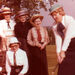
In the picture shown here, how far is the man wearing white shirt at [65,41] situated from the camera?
13.6ft

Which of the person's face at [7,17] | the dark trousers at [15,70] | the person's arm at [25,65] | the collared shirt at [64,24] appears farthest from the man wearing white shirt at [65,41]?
the person's face at [7,17]

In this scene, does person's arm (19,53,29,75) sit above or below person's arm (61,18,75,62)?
below

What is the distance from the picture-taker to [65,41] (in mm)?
4168

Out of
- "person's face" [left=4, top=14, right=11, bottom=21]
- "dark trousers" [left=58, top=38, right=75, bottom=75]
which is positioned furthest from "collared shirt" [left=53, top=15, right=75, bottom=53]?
"person's face" [left=4, top=14, right=11, bottom=21]

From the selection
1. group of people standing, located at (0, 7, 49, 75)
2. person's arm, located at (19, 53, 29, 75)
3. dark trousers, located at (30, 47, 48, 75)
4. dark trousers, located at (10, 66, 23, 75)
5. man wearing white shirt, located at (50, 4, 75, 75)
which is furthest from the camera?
dark trousers, located at (30, 47, 48, 75)

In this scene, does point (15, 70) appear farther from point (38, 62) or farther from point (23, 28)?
point (23, 28)

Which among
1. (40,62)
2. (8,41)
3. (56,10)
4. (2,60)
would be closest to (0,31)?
(8,41)

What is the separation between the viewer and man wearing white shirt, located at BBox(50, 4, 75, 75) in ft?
13.6

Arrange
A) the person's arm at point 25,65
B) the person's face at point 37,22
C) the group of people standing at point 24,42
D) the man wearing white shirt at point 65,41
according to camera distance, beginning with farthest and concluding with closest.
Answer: the person's face at point 37,22
the group of people standing at point 24,42
the person's arm at point 25,65
the man wearing white shirt at point 65,41

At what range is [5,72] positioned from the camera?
17.4ft

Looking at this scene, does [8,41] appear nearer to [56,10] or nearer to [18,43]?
[18,43]

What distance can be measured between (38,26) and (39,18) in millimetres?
142

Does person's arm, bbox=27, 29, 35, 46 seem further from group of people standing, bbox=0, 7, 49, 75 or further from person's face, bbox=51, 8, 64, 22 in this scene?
person's face, bbox=51, 8, 64, 22

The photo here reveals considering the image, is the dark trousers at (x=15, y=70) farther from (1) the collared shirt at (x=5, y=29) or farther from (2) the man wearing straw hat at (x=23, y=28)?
(1) the collared shirt at (x=5, y=29)
